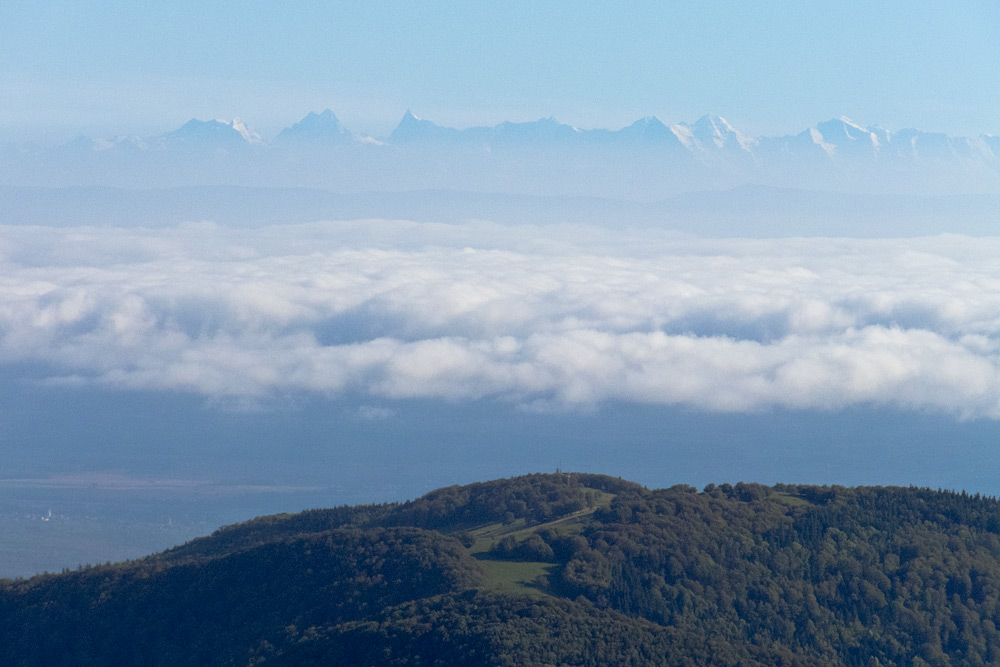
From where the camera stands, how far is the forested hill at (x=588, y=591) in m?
113

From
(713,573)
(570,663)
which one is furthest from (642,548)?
(570,663)

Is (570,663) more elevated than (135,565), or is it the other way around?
(135,565)

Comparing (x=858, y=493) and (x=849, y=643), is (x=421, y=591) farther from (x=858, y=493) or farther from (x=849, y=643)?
(x=858, y=493)

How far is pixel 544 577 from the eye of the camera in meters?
125

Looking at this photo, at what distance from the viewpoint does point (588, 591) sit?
123375mm

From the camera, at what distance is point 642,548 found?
131750 millimetres

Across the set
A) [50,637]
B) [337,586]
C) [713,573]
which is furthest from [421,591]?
[50,637]

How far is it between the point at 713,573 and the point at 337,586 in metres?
36.6

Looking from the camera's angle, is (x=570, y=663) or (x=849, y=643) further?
(x=849, y=643)

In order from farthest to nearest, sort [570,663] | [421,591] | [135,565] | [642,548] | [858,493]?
[858,493] < [135,565] < [642,548] < [421,591] < [570,663]

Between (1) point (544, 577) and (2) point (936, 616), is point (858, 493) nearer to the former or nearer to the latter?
(2) point (936, 616)

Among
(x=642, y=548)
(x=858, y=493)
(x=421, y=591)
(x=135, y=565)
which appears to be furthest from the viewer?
(x=858, y=493)

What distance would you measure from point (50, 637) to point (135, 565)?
14530 mm

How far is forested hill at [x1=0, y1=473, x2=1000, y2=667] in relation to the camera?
11338 cm
